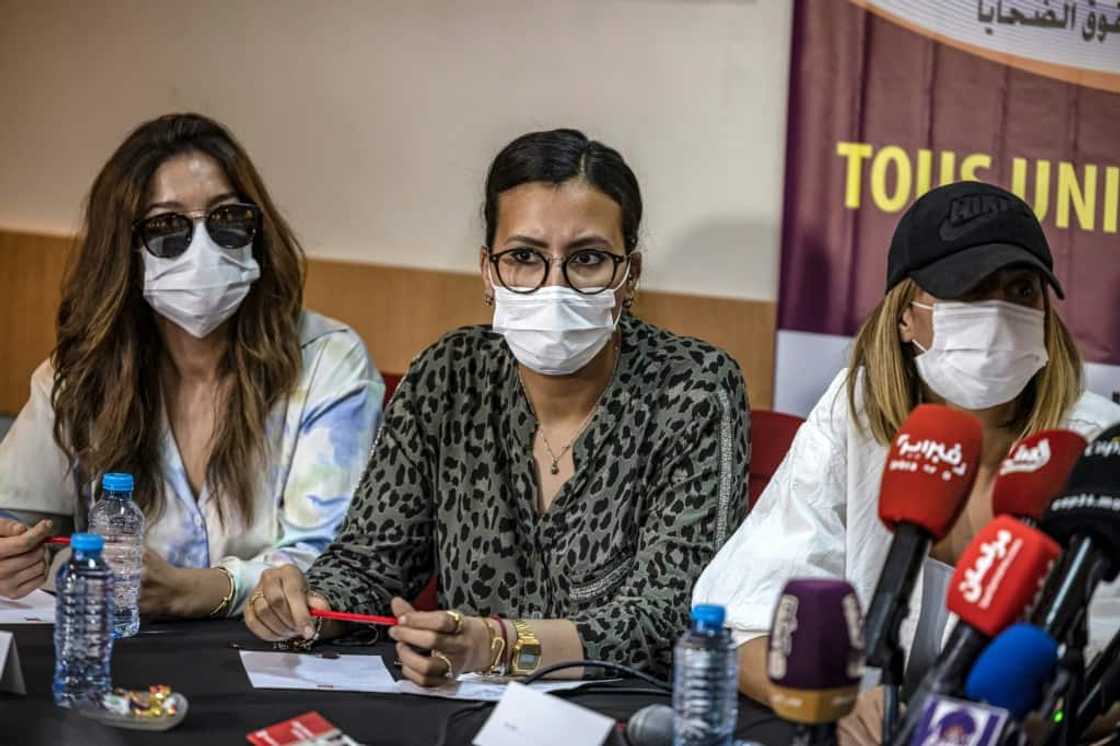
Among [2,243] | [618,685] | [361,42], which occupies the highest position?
[361,42]

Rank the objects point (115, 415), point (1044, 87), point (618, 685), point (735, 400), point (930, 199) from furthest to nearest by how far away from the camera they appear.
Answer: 1. point (1044, 87)
2. point (115, 415)
3. point (735, 400)
4. point (930, 199)
5. point (618, 685)

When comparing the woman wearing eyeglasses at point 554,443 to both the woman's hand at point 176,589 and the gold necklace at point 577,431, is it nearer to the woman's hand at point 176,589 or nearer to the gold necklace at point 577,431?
the gold necklace at point 577,431

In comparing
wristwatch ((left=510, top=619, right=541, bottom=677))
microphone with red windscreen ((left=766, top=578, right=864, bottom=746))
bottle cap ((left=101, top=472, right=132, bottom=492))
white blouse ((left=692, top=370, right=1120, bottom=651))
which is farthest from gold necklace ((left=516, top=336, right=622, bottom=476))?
microphone with red windscreen ((left=766, top=578, right=864, bottom=746))

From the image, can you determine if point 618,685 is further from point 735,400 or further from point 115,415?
point 115,415

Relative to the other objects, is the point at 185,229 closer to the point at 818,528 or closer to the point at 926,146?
the point at 818,528

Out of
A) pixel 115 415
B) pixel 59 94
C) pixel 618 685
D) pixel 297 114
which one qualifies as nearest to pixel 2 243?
pixel 59 94

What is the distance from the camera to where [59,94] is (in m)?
3.59

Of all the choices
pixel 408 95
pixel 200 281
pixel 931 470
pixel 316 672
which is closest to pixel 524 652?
pixel 316 672

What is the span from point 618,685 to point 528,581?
478 mm

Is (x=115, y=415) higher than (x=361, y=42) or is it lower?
lower

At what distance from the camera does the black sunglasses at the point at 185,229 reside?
8.41ft

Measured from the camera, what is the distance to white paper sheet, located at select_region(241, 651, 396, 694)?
1.78m

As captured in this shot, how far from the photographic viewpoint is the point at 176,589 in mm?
2145

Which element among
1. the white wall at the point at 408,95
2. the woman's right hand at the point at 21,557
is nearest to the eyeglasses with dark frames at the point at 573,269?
the woman's right hand at the point at 21,557
